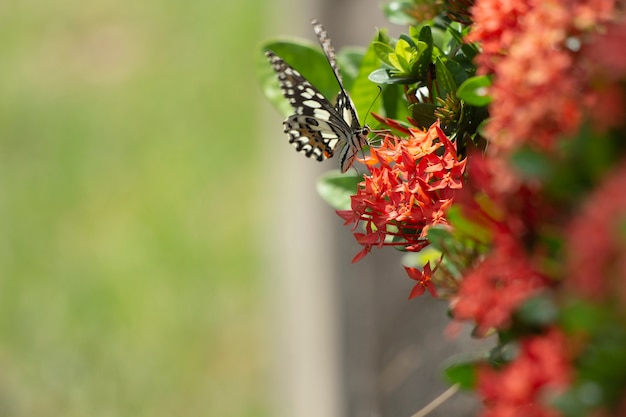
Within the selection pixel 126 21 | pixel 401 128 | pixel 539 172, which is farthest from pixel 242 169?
pixel 539 172

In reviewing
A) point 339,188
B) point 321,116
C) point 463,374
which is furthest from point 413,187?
point 321,116

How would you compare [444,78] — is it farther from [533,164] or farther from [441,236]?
[533,164]

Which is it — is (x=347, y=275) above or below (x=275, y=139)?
below

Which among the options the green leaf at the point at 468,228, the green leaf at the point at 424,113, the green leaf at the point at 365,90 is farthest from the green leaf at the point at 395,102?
the green leaf at the point at 468,228

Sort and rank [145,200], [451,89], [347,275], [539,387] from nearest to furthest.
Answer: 1. [539,387]
2. [451,89]
3. [347,275]
4. [145,200]

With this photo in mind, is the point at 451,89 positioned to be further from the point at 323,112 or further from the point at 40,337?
the point at 40,337

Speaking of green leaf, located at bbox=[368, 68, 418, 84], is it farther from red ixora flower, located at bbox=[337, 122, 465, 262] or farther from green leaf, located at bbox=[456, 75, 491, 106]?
green leaf, located at bbox=[456, 75, 491, 106]
